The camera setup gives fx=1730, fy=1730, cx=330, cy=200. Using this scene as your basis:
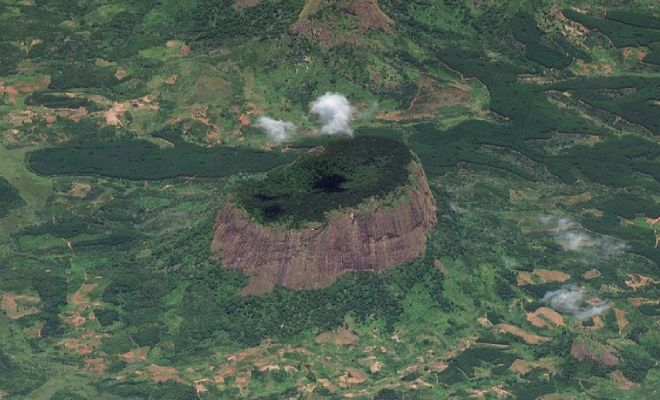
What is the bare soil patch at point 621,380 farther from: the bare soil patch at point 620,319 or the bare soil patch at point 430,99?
the bare soil patch at point 430,99

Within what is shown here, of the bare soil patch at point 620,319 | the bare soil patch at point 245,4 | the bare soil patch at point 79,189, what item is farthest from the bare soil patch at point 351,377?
the bare soil patch at point 245,4

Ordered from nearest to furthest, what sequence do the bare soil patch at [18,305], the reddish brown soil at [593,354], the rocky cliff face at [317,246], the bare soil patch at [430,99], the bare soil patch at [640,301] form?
1. the reddish brown soil at [593,354]
2. the rocky cliff face at [317,246]
3. the bare soil patch at [18,305]
4. the bare soil patch at [640,301]
5. the bare soil patch at [430,99]

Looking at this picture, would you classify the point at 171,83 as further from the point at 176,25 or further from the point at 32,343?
the point at 32,343

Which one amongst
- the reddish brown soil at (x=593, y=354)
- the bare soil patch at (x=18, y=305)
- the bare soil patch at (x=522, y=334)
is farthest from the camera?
the bare soil patch at (x=18, y=305)

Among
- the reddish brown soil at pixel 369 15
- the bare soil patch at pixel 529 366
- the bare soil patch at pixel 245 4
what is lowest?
the bare soil patch at pixel 529 366

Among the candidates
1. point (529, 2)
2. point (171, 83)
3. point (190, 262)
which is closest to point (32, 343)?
point (190, 262)

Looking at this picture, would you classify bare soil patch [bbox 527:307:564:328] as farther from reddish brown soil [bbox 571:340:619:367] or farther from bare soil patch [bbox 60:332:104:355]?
bare soil patch [bbox 60:332:104:355]
